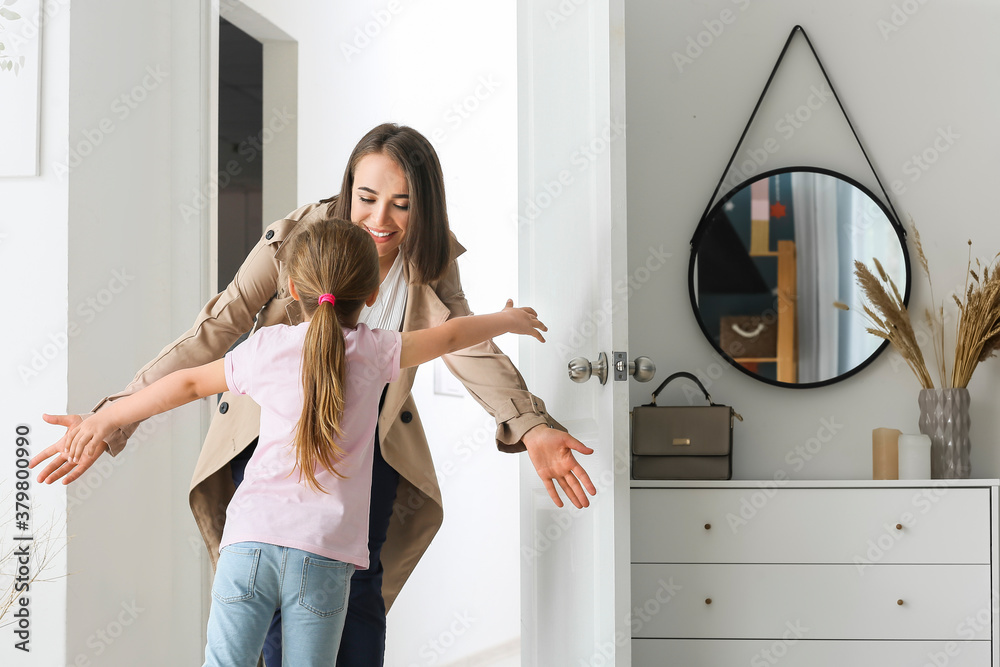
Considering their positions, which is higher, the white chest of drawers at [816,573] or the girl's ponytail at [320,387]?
the girl's ponytail at [320,387]

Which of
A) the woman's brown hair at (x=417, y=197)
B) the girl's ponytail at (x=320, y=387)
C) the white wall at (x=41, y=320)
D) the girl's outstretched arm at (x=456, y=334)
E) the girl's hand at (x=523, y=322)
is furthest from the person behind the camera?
the white wall at (x=41, y=320)

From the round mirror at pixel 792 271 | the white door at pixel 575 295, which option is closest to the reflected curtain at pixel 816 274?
the round mirror at pixel 792 271

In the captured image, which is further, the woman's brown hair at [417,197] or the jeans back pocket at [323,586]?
the woman's brown hair at [417,197]

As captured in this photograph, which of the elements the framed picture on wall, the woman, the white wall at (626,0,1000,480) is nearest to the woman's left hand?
the woman

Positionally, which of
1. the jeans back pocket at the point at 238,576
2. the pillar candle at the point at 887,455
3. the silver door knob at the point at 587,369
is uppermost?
the silver door knob at the point at 587,369

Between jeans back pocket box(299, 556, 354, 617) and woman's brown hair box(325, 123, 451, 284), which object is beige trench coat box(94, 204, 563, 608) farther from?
jeans back pocket box(299, 556, 354, 617)

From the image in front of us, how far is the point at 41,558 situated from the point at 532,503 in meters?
1.19

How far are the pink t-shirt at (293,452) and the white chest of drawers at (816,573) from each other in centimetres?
89

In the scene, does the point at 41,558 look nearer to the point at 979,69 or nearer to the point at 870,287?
the point at 870,287

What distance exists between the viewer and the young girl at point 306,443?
1220mm

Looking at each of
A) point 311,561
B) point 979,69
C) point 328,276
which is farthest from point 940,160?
point 311,561

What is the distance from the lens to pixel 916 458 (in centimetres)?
200

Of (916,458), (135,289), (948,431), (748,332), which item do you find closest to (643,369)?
(748,332)

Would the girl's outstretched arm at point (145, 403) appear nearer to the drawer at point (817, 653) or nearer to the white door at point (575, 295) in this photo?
the white door at point (575, 295)
